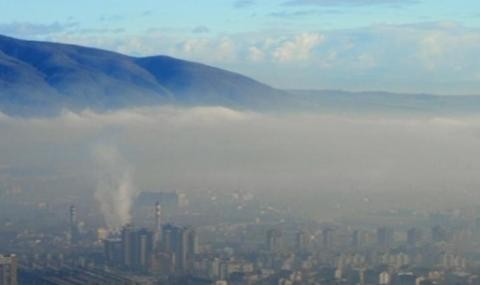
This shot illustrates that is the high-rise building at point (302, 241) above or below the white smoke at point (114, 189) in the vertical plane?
below

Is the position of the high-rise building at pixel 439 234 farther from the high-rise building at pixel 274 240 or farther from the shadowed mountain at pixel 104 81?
the shadowed mountain at pixel 104 81

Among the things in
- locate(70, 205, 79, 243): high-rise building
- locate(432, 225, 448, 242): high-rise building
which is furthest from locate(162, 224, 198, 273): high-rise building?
locate(432, 225, 448, 242): high-rise building

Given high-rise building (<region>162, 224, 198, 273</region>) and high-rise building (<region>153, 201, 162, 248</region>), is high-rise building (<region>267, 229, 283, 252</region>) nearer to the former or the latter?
high-rise building (<region>162, 224, 198, 273</region>)

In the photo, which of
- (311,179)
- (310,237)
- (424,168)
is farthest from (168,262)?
(424,168)

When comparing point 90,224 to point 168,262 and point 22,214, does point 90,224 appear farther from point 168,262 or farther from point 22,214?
point 168,262

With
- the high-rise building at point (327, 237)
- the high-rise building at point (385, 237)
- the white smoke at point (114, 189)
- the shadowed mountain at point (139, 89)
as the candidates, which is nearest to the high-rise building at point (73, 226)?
the white smoke at point (114, 189)

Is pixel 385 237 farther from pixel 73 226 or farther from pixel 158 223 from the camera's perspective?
pixel 73 226
